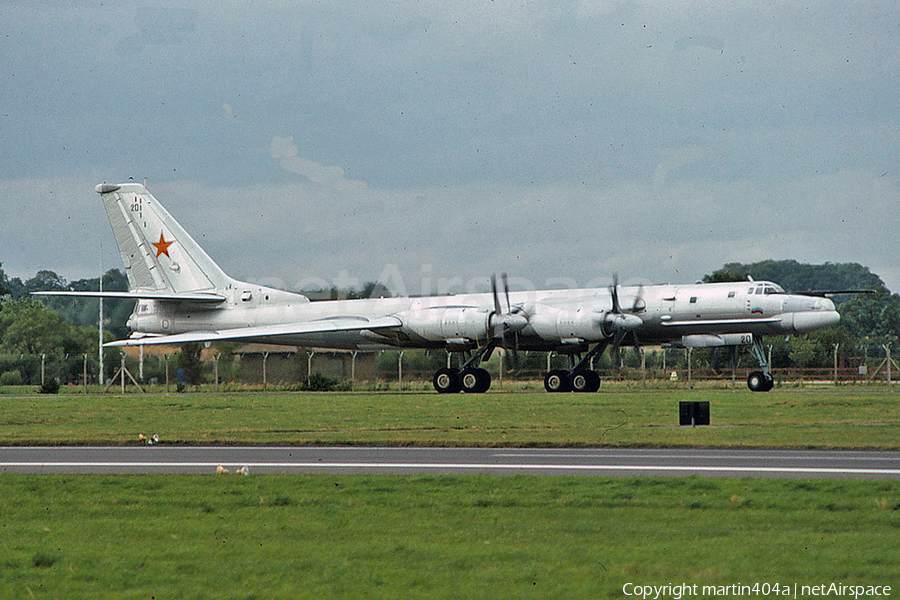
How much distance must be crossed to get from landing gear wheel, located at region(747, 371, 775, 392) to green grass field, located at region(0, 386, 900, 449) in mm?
4239

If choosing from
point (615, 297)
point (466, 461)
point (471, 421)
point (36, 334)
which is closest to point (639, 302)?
point (615, 297)

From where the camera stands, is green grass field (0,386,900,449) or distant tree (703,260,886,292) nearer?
green grass field (0,386,900,449)

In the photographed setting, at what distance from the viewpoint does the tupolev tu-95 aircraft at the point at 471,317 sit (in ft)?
125

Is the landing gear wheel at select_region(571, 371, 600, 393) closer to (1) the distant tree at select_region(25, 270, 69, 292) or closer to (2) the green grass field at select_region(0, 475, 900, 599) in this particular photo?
(2) the green grass field at select_region(0, 475, 900, 599)

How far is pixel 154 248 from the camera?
4778 cm

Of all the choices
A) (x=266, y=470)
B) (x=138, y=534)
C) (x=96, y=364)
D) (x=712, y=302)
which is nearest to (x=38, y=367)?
(x=96, y=364)

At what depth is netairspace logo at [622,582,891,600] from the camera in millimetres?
6523

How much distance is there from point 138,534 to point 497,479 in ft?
15.2

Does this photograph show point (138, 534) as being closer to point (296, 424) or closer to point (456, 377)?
point (296, 424)

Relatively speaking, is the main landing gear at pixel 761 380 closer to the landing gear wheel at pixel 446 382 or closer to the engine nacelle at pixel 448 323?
the engine nacelle at pixel 448 323

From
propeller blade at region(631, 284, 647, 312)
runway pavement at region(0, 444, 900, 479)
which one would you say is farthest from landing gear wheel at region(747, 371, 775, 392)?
runway pavement at region(0, 444, 900, 479)

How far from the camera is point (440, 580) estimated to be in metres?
7.03

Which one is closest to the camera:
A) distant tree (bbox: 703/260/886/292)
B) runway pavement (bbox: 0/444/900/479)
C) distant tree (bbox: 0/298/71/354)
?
runway pavement (bbox: 0/444/900/479)

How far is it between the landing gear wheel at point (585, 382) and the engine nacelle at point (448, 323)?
144 inches
